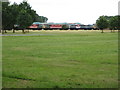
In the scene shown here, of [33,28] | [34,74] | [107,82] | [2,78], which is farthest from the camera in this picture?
[33,28]

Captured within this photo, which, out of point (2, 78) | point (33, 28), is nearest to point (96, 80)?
point (2, 78)

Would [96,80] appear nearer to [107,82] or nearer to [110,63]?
[107,82]

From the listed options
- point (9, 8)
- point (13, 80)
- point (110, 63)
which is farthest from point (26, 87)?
point (9, 8)

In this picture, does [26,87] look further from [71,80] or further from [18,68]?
[18,68]

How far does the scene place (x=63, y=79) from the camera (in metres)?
10.1

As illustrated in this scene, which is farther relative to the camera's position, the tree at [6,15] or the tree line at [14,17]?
the tree at [6,15]

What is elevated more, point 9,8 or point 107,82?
point 9,8

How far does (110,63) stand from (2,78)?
20.1 ft

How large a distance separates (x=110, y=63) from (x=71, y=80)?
4.76m

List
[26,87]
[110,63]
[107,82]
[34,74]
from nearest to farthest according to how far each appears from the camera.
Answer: [26,87]
[107,82]
[34,74]
[110,63]

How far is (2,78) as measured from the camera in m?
10.3

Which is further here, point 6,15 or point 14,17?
point 14,17

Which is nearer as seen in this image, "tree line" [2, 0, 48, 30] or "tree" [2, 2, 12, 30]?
"tree line" [2, 0, 48, 30]

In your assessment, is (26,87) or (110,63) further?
(110,63)
